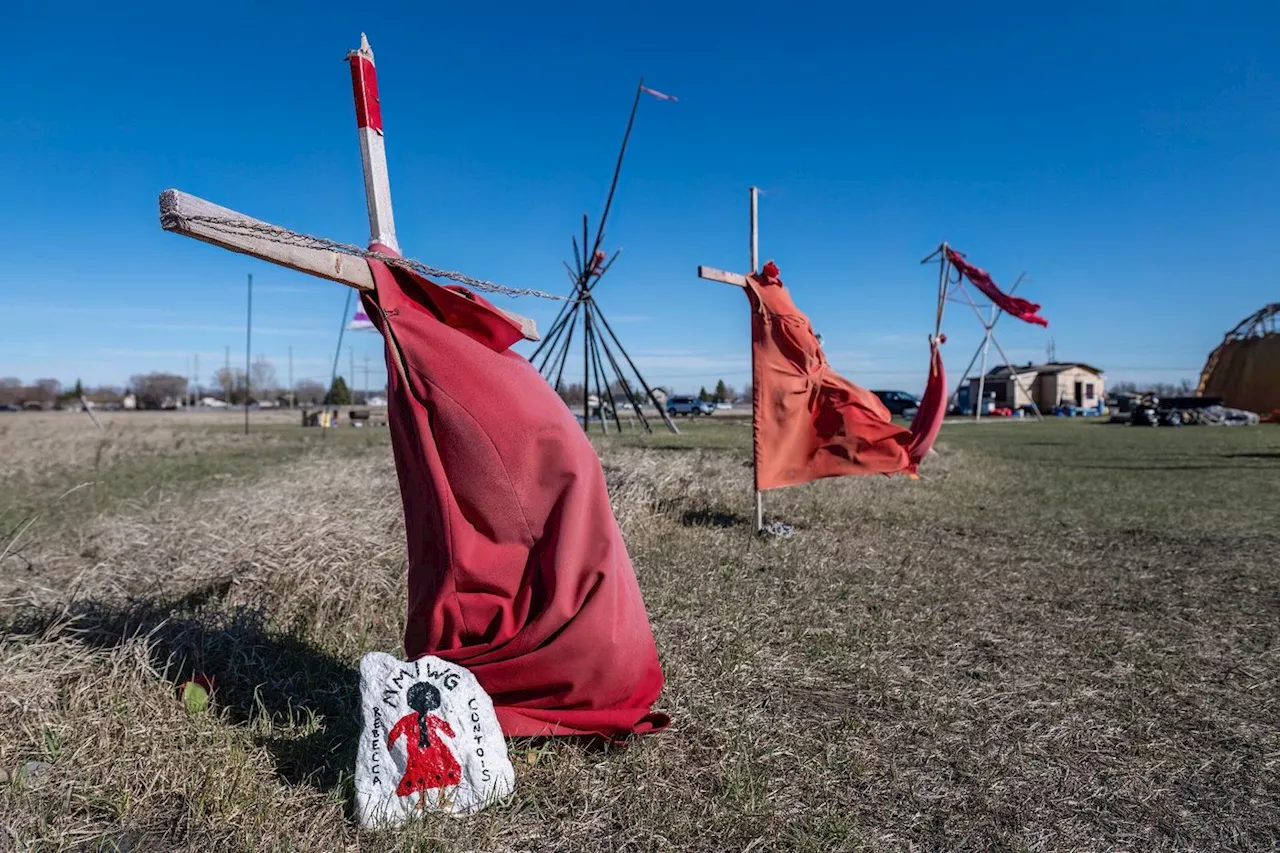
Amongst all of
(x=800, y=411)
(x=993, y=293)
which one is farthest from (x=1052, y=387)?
(x=800, y=411)

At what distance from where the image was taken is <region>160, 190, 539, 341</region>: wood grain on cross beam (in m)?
2.22

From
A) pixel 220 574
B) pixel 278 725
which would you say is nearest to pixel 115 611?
pixel 220 574

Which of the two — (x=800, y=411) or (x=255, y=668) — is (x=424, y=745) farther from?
(x=800, y=411)

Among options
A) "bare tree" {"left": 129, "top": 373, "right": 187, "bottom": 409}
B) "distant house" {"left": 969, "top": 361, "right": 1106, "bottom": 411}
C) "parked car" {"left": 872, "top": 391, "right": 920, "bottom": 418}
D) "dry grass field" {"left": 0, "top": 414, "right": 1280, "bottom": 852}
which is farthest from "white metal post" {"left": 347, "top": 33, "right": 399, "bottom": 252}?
"bare tree" {"left": 129, "top": 373, "right": 187, "bottom": 409}

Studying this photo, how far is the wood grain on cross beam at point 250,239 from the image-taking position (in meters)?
2.22

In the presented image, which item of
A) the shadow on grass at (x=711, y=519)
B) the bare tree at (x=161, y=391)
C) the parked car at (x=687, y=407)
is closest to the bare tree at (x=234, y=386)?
the bare tree at (x=161, y=391)

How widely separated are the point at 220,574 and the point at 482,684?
8.60 ft

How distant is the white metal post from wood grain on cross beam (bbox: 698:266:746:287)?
3385 millimetres

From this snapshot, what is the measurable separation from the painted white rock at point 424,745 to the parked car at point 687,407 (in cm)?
3487

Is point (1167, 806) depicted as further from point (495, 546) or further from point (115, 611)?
point (115, 611)

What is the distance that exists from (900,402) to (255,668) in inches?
1401

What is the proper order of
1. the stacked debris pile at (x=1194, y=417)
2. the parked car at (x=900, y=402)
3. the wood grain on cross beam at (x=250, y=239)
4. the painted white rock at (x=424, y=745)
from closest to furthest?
the wood grain on cross beam at (x=250, y=239), the painted white rock at (x=424, y=745), the stacked debris pile at (x=1194, y=417), the parked car at (x=900, y=402)

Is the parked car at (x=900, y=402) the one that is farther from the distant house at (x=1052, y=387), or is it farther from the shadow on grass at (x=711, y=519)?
the shadow on grass at (x=711, y=519)

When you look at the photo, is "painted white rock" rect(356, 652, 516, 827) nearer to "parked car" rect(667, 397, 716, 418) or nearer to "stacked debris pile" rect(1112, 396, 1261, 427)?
"stacked debris pile" rect(1112, 396, 1261, 427)
